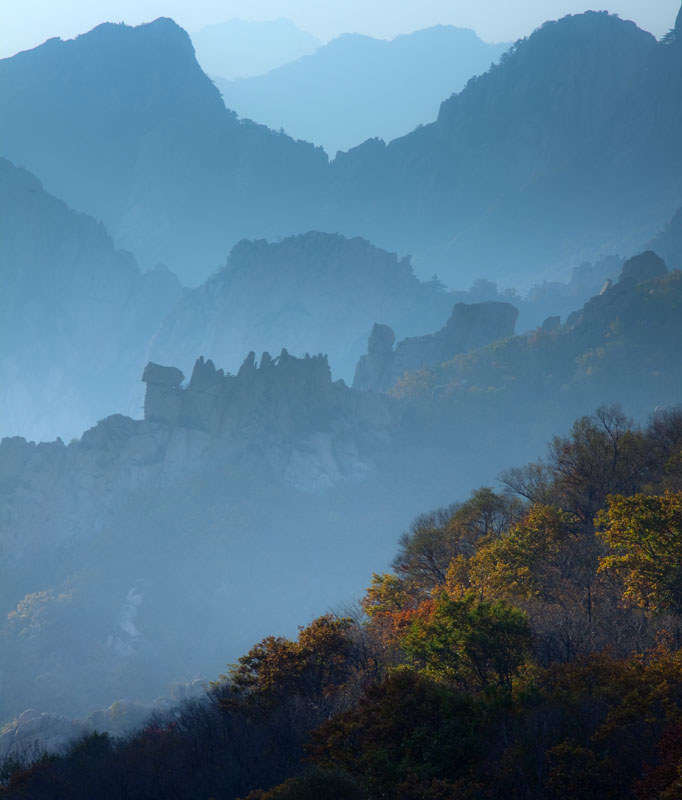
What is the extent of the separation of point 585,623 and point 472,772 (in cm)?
1070

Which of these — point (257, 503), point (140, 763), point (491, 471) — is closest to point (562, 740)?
point (140, 763)

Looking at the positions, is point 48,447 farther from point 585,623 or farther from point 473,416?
point 585,623

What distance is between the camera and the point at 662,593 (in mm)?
26141

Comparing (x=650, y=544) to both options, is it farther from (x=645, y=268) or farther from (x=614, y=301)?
(x=645, y=268)

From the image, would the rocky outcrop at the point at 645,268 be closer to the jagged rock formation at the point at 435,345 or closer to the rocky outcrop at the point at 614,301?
the rocky outcrop at the point at 614,301

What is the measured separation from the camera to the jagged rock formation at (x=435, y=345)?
185 meters

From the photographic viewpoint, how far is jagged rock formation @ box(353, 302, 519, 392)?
606 feet

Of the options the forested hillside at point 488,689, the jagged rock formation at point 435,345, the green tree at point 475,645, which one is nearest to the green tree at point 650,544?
the forested hillside at point 488,689

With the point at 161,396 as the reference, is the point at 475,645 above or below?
below

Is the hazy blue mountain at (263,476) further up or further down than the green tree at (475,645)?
further up

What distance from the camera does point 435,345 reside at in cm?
18800

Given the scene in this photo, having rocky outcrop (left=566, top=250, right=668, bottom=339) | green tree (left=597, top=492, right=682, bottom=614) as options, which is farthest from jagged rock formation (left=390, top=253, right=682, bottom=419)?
green tree (left=597, top=492, right=682, bottom=614)

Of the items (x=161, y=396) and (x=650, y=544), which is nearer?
(x=650, y=544)

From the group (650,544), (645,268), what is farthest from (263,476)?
(650,544)
